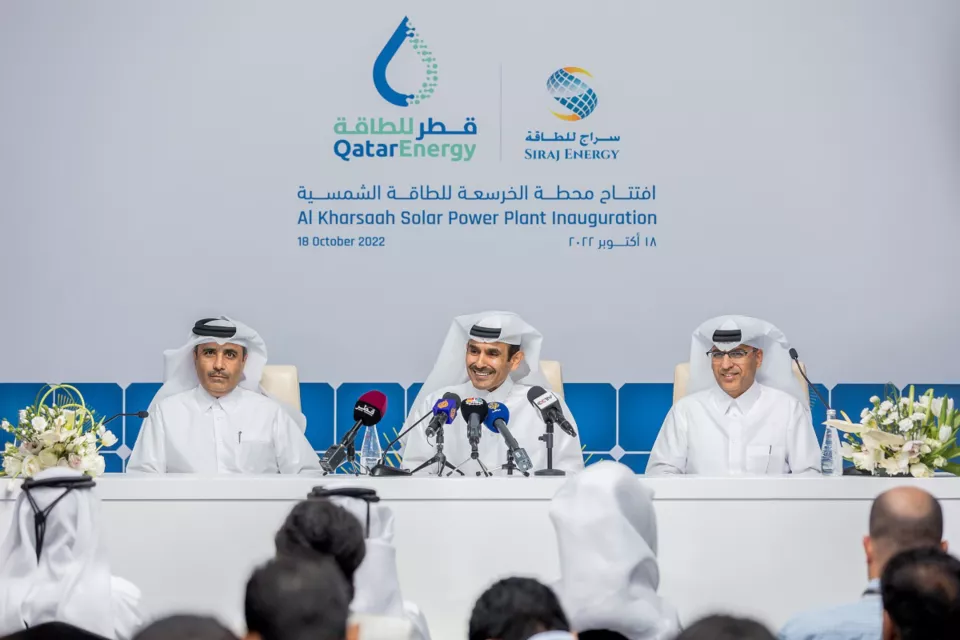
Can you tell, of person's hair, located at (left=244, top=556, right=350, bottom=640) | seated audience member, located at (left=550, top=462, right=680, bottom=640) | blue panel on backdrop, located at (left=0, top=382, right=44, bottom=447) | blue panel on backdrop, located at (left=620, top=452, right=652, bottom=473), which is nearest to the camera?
person's hair, located at (left=244, top=556, right=350, bottom=640)

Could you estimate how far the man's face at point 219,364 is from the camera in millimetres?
5327

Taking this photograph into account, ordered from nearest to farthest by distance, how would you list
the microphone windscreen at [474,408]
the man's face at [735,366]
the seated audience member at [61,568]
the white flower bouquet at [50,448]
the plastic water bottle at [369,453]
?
the seated audience member at [61,568] < the white flower bouquet at [50,448] < the plastic water bottle at [369,453] < the microphone windscreen at [474,408] < the man's face at [735,366]

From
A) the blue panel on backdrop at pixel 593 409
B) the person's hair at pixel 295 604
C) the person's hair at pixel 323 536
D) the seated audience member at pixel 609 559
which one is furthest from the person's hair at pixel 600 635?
the blue panel on backdrop at pixel 593 409

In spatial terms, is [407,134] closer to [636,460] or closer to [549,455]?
[636,460]

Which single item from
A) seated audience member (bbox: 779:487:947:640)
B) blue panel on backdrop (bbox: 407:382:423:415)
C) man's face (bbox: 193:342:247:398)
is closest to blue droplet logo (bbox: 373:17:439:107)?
blue panel on backdrop (bbox: 407:382:423:415)

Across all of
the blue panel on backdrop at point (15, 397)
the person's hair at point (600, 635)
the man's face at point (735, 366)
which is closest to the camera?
the person's hair at point (600, 635)

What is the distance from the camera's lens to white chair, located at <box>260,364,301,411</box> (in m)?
5.45

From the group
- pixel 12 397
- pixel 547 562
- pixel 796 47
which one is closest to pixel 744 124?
pixel 796 47

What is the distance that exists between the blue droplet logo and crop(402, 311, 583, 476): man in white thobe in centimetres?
122

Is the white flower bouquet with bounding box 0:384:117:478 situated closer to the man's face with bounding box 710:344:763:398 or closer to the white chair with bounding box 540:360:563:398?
the white chair with bounding box 540:360:563:398

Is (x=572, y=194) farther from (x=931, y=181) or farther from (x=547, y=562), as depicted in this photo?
(x=547, y=562)

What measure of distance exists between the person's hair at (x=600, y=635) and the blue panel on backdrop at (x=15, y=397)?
3969 millimetres

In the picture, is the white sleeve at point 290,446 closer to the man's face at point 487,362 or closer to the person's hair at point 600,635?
the man's face at point 487,362

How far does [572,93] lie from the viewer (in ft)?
19.2
